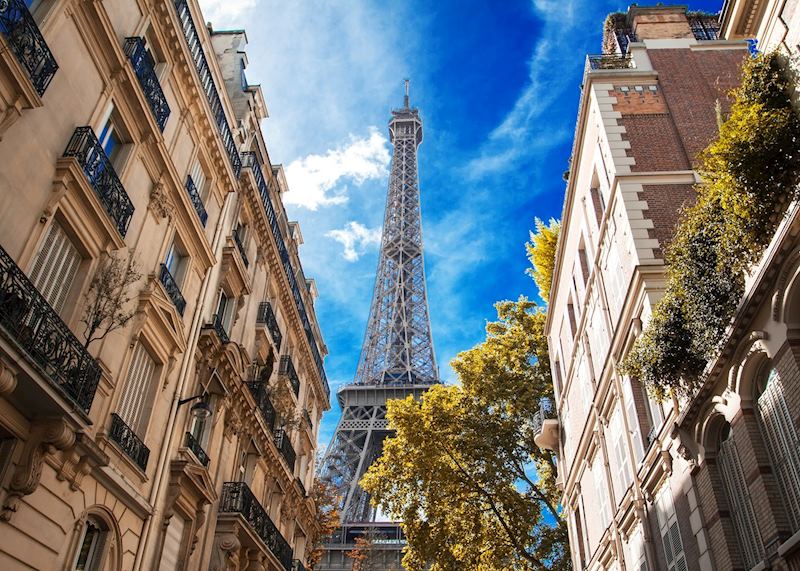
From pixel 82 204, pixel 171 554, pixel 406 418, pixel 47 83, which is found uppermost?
pixel 406 418

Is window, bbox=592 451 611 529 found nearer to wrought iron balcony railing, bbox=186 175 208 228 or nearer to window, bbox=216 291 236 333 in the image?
window, bbox=216 291 236 333

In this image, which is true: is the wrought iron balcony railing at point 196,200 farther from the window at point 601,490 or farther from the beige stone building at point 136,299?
the window at point 601,490

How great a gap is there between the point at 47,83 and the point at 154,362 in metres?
6.49

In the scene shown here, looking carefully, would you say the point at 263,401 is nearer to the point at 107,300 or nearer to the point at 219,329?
the point at 219,329

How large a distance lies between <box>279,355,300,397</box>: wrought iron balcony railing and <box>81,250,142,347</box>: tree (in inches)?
468

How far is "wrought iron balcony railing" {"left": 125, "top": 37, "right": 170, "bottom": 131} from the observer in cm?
1461

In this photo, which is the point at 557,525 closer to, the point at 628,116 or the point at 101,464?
the point at 628,116

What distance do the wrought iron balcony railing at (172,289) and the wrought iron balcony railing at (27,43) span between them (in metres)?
5.39

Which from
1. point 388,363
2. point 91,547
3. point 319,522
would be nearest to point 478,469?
point 319,522

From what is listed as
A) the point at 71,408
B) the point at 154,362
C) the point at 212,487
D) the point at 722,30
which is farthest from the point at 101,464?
the point at 722,30

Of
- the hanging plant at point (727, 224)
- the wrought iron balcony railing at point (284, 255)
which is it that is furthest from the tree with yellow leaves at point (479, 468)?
the hanging plant at point (727, 224)

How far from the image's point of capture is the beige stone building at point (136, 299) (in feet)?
34.2

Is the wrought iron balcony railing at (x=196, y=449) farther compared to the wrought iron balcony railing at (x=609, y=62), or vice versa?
the wrought iron balcony railing at (x=609, y=62)

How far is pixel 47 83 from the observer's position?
37.4 ft
